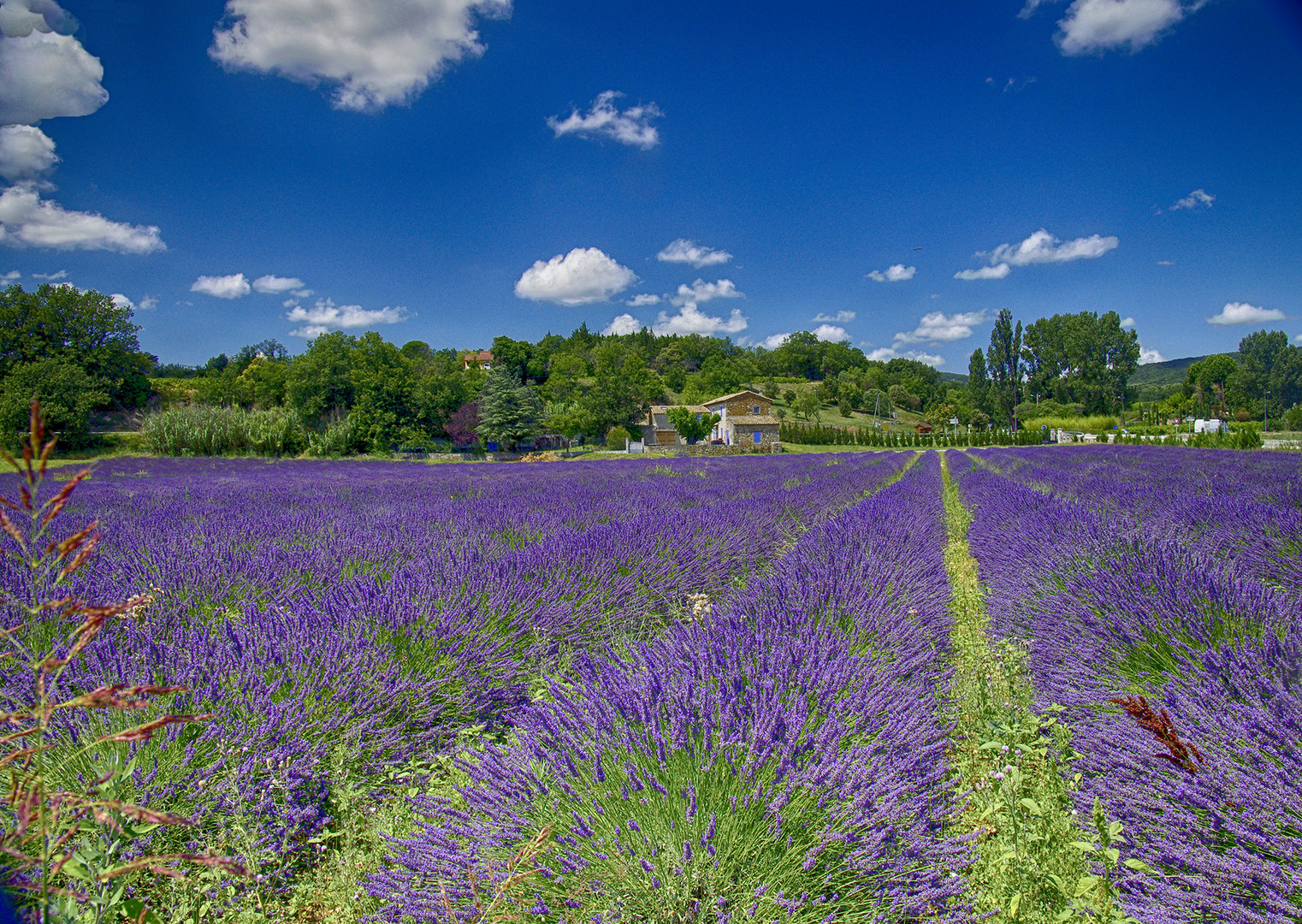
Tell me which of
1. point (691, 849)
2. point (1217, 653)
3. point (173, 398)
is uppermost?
point (173, 398)

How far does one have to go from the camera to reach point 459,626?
9.39 feet

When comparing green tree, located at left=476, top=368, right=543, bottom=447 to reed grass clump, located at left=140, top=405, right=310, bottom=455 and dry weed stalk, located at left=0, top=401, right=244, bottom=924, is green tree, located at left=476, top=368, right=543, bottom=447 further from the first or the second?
dry weed stalk, located at left=0, top=401, right=244, bottom=924

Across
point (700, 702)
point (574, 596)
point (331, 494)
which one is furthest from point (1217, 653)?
point (331, 494)

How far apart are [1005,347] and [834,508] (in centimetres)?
6225

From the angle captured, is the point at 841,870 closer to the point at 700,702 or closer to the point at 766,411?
the point at 700,702

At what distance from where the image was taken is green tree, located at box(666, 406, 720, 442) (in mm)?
44406

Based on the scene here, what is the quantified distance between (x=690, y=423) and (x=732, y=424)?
2.74m

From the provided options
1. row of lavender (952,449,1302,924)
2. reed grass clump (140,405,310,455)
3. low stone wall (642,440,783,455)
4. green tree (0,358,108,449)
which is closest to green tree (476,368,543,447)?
low stone wall (642,440,783,455)

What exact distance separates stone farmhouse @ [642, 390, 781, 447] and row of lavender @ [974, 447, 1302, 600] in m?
32.7

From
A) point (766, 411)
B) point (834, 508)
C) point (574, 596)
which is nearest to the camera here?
point (574, 596)

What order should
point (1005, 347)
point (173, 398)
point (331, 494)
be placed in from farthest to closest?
1. point (1005, 347)
2. point (173, 398)
3. point (331, 494)

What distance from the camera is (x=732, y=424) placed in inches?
1752

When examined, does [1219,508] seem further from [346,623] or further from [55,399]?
[55,399]

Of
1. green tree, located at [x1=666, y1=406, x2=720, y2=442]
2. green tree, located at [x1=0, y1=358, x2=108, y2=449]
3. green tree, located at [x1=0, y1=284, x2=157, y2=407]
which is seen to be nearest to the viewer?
green tree, located at [x1=0, y1=358, x2=108, y2=449]
